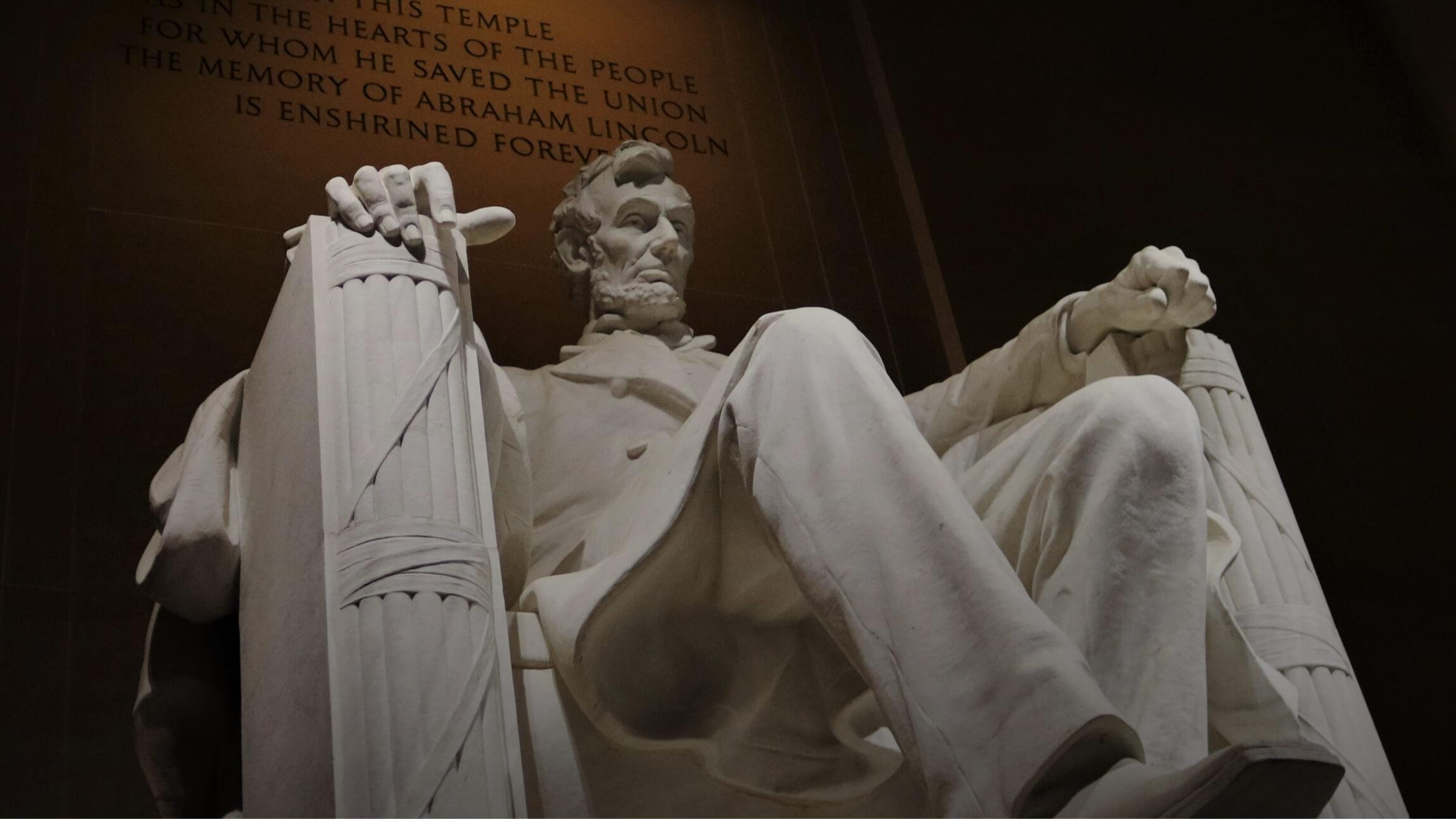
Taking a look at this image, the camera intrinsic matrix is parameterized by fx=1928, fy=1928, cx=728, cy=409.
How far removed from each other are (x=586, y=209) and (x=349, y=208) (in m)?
1.07

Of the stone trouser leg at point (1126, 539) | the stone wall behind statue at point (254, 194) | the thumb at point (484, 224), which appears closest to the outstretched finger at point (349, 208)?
the thumb at point (484, 224)

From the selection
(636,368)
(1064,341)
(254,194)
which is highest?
(254,194)

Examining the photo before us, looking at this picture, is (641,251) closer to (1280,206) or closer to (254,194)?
(254,194)

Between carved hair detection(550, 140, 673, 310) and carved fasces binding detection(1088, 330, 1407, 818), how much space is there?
1037mm

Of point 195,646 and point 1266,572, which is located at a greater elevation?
point 195,646

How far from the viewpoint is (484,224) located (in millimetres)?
2807

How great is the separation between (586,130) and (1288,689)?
283 cm

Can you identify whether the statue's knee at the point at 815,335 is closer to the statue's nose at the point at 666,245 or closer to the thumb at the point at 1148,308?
the thumb at the point at 1148,308

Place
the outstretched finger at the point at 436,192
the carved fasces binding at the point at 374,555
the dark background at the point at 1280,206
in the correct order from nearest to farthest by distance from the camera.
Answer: the carved fasces binding at the point at 374,555 < the outstretched finger at the point at 436,192 < the dark background at the point at 1280,206

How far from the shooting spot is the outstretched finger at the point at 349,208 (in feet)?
8.70

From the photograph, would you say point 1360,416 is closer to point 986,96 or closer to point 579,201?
point 986,96

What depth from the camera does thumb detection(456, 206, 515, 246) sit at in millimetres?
Result: 2795

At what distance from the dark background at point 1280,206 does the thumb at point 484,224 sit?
2082mm

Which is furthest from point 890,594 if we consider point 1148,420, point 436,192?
point 436,192
